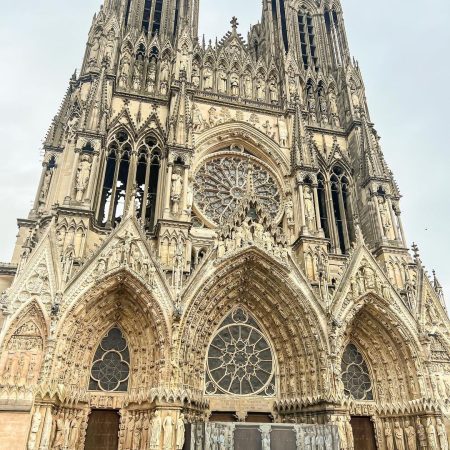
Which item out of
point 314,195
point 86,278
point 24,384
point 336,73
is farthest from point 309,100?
point 24,384

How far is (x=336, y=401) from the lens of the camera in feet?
39.8

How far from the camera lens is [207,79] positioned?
19.5 meters

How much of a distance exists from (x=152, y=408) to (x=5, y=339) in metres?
4.29

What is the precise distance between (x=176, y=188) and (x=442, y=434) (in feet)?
37.7

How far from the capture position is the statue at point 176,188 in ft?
48.6

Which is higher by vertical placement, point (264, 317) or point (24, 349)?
point (264, 317)

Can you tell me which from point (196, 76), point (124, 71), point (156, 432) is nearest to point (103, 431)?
point (156, 432)

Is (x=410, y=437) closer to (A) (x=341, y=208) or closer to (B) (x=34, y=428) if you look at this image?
(A) (x=341, y=208)

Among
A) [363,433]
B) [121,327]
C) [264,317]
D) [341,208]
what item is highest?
[341,208]

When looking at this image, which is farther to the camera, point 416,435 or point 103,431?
point 416,435

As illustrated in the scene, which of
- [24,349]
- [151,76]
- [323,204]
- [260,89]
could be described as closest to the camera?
[24,349]

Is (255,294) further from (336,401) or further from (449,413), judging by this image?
(449,413)

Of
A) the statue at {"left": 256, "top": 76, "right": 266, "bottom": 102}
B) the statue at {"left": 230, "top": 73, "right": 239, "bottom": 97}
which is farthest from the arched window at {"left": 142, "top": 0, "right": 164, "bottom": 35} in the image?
the statue at {"left": 256, "top": 76, "right": 266, "bottom": 102}

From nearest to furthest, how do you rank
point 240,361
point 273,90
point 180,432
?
point 180,432
point 240,361
point 273,90
